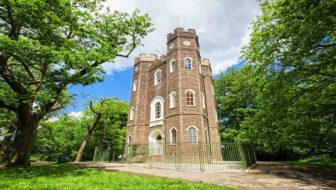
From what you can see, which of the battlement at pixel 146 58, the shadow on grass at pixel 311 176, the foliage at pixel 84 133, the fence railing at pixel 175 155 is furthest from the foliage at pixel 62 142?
the shadow on grass at pixel 311 176

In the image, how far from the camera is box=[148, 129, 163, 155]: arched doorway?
21.6 metres

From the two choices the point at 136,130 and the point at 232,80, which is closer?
the point at 136,130

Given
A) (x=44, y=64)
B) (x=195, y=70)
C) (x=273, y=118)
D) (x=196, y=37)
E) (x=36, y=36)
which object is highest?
(x=196, y=37)

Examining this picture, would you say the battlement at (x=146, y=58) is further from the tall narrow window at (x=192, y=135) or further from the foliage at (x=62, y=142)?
the foliage at (x=62, y=142)

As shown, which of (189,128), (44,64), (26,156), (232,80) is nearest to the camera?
(44,64)

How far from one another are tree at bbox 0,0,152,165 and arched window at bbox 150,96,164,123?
10463mm

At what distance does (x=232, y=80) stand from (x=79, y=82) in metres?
31.2

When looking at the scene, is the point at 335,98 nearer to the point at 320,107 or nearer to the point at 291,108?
the point at 320,107

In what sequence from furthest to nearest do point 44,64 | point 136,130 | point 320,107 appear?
1. point 136,130
2. point 320,107
3. point 44,64

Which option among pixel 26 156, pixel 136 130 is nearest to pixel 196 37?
pixel 136 130

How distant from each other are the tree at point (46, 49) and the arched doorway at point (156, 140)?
961 centimetres

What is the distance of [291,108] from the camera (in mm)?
12883

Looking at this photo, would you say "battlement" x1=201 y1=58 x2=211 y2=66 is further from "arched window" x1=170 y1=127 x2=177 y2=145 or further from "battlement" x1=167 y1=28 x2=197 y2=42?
"arched window" x1=170 y1=127 x2=177 y2=145

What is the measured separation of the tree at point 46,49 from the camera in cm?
1002
